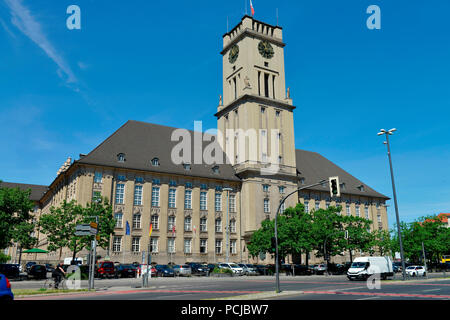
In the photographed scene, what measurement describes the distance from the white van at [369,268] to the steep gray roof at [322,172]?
37012 millimetres

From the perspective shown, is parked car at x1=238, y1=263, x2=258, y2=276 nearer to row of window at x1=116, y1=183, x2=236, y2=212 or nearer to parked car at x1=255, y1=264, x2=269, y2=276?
parked car at x1=255, y1=264, x2=269, y2=276

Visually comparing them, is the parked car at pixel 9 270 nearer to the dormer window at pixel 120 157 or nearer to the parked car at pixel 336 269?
the dormer window at pixel 120 157

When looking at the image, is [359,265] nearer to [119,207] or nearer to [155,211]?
[155,211]

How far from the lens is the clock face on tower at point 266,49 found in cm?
7056

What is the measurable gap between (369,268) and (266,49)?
160 feet

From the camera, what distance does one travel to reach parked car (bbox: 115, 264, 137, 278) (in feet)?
129

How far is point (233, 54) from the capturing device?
7262 centimetres

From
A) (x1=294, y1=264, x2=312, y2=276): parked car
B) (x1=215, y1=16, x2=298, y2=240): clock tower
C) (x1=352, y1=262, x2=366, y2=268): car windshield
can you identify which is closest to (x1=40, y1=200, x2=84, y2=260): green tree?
(x1=294, y1=264, x2=312, y2=276): parked car

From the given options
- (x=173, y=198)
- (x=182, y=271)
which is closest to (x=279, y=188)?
(x=173, y=198)

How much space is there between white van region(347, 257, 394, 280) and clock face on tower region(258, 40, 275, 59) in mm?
46077

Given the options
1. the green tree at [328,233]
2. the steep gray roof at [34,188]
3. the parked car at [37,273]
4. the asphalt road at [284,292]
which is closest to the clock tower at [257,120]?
the green tree at [328,233]
